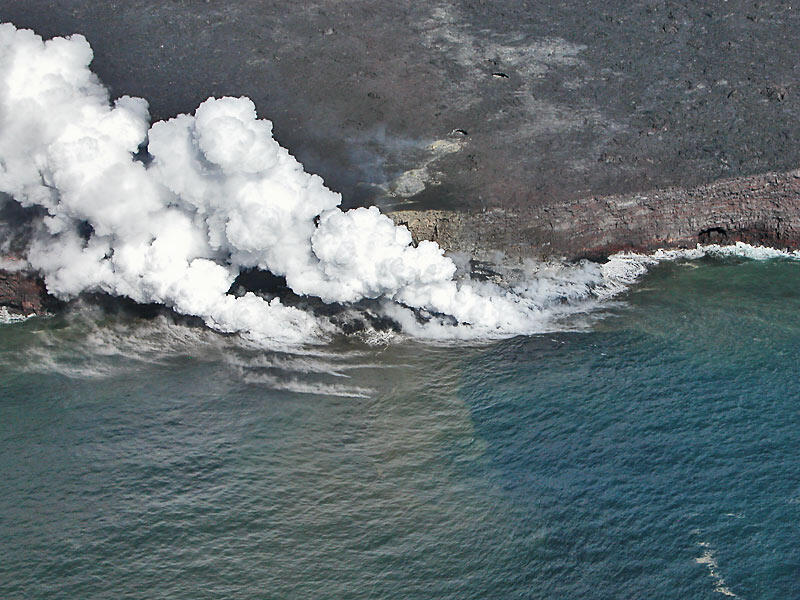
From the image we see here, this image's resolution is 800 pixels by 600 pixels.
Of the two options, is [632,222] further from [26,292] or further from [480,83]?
[26,292]

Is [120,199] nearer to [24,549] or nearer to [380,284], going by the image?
[380,284]

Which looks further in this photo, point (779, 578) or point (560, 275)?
point (560, 275)

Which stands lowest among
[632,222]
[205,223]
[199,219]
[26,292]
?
[26,292]

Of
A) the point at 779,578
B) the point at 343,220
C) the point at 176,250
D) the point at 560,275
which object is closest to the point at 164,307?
the point at 176,250

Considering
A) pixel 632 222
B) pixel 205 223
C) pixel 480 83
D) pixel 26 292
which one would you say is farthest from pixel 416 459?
pixel 480 83

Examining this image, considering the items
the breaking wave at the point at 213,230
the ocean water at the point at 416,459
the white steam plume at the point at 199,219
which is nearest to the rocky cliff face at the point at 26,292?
the breaking wave at the point at 213,230

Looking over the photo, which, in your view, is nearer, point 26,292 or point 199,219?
point 199,219
